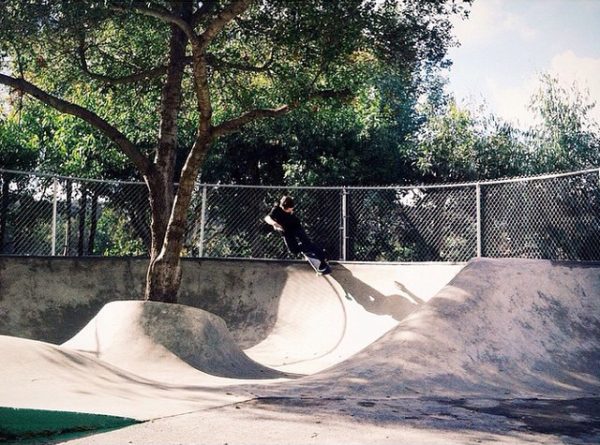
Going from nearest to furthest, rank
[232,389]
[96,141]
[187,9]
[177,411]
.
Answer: [177,411]
[232,389]
[187,9]
[96,141]

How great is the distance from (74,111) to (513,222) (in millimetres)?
7370

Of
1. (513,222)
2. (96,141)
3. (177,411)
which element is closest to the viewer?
(177,411)

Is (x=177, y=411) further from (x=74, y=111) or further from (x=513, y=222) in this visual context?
(x=513, y=222)

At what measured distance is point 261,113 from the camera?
10.1 metres

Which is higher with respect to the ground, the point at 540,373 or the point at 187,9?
the point at 187,9

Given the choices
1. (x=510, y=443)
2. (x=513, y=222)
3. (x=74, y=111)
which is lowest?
(x=510, y=443)

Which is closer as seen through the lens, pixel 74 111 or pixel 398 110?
pixel 74 111

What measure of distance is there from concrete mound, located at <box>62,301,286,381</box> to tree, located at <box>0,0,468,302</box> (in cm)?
58

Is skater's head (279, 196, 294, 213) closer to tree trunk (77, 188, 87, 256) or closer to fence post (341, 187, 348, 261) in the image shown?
fence post (341, 187, 348, 261)

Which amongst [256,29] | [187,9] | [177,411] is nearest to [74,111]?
[187,9]

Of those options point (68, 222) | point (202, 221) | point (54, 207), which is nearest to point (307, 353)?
point (202, 221)

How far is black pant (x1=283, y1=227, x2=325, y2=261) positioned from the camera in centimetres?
1262

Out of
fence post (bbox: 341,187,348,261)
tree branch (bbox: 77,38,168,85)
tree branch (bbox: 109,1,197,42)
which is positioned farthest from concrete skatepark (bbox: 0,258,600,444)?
tree branch (bbox: 109,1,197,42)

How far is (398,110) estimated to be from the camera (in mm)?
20484
